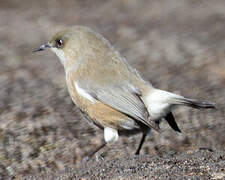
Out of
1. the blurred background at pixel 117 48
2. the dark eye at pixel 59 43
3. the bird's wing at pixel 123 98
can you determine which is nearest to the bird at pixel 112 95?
the bird's wing at pixel 123 98

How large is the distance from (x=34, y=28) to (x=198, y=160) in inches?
301

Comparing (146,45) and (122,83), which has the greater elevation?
(122,83)

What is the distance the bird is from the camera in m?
5.58

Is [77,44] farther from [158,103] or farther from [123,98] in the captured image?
[158,103]

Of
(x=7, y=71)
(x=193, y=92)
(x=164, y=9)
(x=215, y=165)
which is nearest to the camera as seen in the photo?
(x=215, y=165)

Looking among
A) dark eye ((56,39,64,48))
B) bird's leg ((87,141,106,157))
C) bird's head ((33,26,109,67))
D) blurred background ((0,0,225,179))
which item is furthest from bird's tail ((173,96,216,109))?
dark eye ((56,39,64,48))

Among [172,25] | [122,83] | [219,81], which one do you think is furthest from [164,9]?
[122,83]

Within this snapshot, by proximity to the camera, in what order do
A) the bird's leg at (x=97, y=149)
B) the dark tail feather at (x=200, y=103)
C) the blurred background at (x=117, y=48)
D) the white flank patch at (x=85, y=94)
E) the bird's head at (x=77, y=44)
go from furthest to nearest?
the blurred background at (x=117, y=48), the bird's head at (x=77, y=44), the bird's leg at (x=97, y=149), the white flank patch at (x=85, y=94), the dark tail feather at (x=200, y=103)

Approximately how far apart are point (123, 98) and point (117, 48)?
4756 millimetres

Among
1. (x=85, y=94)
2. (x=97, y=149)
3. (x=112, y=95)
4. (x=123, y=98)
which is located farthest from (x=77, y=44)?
(x=97, y=149)

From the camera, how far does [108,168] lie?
4957mm

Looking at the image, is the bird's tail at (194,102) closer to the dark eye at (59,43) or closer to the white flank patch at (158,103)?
the white flank patch at (158,103)

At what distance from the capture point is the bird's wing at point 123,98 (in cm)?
557

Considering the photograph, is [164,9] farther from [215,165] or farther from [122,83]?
[215,165]
